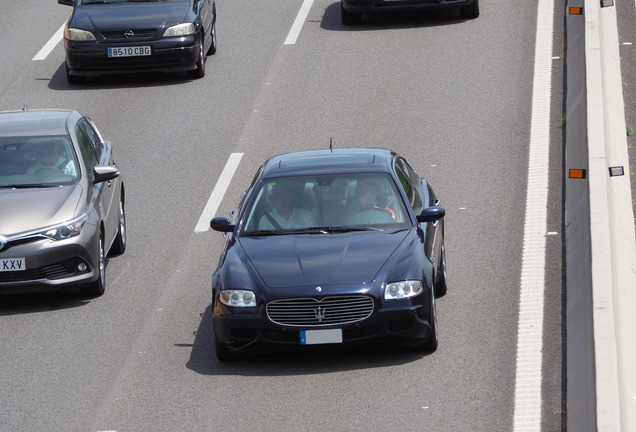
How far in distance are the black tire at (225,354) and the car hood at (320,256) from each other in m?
0.63

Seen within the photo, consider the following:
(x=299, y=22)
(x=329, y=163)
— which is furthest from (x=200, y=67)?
(x=329, y=163)

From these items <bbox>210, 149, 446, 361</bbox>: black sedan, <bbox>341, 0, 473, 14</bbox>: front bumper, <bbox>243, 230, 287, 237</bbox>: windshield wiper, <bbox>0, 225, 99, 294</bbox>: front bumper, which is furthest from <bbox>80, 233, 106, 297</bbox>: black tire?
<bbox>341, 0, 473, 14</bbox>: front bumper

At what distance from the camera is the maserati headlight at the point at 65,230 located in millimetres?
11352

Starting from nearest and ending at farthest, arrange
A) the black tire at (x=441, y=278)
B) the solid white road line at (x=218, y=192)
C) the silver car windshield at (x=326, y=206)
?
the silver car windshield at (x=326, y=206) → the black tire at (x=441, y=278) → the solid white road line at (x=218, y=192)

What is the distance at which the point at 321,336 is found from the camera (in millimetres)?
9195

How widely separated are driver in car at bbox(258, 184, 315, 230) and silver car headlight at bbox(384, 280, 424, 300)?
4.14 feet

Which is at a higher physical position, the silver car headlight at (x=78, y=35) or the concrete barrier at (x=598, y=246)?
the silver car headlight at (x=78, y=35)

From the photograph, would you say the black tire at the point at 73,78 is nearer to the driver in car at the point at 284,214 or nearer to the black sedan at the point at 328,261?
the black sedan at the point at 328,261

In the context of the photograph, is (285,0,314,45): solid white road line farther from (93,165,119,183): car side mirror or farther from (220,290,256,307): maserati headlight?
(220,290,256,307): maserati headlight

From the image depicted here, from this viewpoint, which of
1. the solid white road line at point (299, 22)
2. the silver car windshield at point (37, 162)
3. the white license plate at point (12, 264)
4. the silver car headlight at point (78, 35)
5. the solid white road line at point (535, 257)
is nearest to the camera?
the solid white road line at point (535, 257)

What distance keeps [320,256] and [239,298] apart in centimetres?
→ 74

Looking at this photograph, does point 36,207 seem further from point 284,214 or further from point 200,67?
point 200,67

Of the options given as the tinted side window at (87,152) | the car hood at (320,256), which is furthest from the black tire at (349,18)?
the car hood at (320,256)

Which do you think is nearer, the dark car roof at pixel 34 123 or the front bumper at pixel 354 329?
the front bumper at pixel 354 329
